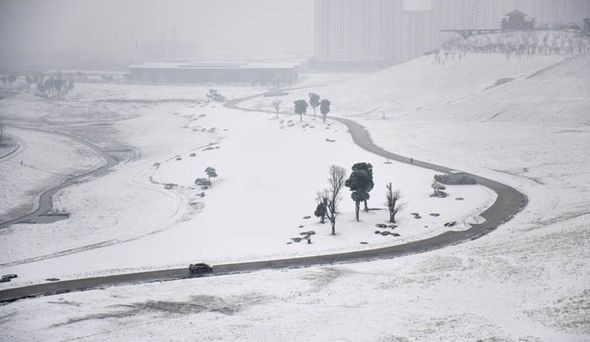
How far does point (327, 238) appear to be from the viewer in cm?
5597

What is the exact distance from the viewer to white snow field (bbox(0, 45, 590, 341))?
3694 cm

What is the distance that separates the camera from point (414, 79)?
164 metres

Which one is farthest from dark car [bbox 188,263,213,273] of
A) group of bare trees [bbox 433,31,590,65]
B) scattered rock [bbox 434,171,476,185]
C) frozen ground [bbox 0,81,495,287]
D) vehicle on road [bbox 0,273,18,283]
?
group of bare trees [bbox 433,31,590,65]

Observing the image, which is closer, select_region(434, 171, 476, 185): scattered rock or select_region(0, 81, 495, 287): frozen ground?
select_region(0, 81, 495, 287): frozen ground

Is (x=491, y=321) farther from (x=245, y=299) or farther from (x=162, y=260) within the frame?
(x=162, y=260)

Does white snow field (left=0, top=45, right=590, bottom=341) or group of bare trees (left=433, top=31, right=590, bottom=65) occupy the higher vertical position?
group of bare trees (left=433, top=31, right=590, bottom=65)

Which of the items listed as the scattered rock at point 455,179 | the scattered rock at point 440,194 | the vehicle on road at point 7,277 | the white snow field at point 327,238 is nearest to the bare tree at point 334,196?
the white snow field at point 327,238

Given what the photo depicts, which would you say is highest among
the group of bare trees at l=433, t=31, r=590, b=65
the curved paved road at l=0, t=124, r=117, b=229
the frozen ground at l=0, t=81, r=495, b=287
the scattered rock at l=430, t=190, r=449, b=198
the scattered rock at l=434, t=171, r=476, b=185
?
the group of bare trees at l=433, t=31, r=590, b=65

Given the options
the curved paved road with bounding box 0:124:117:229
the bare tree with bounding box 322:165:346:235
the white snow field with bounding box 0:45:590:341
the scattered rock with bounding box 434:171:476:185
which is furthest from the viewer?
the scattered rock with bounding box 434:171:476:185

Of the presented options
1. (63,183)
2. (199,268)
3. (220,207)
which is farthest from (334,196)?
(63,183)

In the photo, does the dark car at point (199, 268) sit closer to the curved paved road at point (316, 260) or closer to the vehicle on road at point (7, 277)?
the curved paved road at point (316, 260)

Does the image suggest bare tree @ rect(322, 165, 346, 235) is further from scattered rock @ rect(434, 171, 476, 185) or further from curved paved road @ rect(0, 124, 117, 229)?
curved paved road @ rect(0, 124, 117, 229)

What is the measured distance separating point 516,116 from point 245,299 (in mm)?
89345

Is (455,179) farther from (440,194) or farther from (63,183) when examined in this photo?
(63,183)
